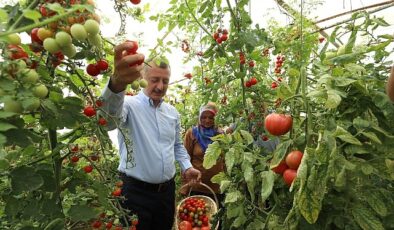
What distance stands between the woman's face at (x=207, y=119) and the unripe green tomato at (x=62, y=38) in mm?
2629

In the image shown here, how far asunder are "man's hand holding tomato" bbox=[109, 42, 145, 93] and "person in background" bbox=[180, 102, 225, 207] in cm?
222

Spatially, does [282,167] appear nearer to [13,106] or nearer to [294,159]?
[294,159]

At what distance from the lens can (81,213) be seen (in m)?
1.02

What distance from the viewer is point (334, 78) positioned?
3.53ft

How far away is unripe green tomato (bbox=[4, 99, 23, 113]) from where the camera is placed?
0.67 metres

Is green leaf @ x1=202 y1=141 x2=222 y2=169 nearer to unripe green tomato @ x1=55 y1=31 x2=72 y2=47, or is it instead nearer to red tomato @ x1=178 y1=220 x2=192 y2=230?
unripe green tomato @ x1=55 y1=31 x2=72 y2=47

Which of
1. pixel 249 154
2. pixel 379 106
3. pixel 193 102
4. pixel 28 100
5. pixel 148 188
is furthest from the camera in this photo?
pixel 193 102

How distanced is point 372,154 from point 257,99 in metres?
0.87

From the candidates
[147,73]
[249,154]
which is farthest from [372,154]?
[147,73]

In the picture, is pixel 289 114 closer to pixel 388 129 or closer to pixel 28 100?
pixel 388 129

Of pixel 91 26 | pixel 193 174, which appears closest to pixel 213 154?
pixel 91 26

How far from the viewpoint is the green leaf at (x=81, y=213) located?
101cm

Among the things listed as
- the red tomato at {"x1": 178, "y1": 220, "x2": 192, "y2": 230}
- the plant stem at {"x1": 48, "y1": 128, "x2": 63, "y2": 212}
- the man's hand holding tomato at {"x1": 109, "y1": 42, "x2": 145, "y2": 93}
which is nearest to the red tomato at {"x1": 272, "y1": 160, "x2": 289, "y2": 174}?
the man's hand holding tomato at {"x1": 109, "y1": 42, "x2": 145, "y2": 93}

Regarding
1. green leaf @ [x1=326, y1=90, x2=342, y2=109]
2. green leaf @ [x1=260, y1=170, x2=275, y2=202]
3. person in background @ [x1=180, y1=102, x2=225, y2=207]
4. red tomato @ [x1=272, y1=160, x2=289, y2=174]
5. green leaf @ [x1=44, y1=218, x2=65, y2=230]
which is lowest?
person in background @ [x1=180, y1=102, x2=225, y2=207]
